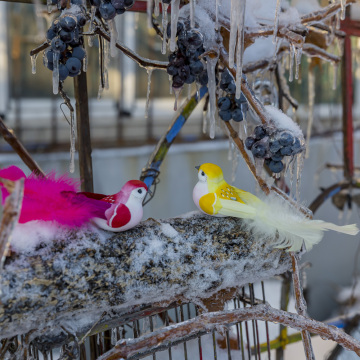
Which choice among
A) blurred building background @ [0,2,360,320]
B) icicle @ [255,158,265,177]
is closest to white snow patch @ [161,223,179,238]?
icicle @ [255,158,265,177]

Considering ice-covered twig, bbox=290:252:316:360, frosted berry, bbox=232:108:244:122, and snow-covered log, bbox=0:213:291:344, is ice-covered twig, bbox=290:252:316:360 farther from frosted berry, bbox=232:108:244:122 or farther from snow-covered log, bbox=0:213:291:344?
frosted berry, bbox=232:108:244:122

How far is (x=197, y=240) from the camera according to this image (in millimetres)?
545

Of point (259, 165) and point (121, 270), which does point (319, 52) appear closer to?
point (259, 165)

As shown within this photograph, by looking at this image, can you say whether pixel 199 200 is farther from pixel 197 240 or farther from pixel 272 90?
pixel 272 90

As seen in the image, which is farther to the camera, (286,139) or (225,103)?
(225,103)

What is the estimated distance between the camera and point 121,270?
19.3 inches

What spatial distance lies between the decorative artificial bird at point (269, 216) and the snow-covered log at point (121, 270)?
0.01 m

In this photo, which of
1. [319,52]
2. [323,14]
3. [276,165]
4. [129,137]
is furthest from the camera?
[129,137]

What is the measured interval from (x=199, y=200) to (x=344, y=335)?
24cm

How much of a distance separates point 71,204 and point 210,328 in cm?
21

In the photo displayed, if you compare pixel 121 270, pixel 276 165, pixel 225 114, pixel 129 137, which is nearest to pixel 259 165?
pixel 276 165

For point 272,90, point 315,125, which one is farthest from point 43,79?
point 272,90

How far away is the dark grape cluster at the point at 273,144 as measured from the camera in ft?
1.89

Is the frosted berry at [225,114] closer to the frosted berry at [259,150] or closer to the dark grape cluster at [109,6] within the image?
the frosted berry at [259,150]
